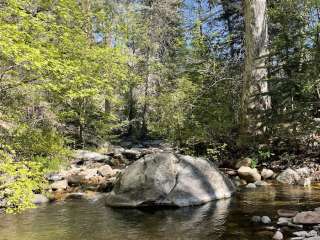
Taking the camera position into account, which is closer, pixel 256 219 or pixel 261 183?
pixel 256 219

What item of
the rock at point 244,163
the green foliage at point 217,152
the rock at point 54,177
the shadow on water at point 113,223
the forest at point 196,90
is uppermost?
the forest at point 196,90

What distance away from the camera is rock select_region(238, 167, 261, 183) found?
34.8ft

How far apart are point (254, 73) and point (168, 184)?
19.0ft

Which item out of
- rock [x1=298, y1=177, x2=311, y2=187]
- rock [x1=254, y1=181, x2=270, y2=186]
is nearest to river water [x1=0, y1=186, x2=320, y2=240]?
rock [x1=298, y1=177, x2=311, y2=187]

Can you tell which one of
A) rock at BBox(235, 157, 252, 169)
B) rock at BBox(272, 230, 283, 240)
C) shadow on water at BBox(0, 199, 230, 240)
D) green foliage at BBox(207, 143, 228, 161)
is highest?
green foliage at BBox(207, 143, 228, 161)

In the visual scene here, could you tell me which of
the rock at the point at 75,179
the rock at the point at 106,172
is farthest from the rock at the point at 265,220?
the rock at the point at 106,172

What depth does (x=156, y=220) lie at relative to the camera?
23.8ft

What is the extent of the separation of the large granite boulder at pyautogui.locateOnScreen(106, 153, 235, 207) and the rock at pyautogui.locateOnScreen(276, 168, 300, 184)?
5.77ft

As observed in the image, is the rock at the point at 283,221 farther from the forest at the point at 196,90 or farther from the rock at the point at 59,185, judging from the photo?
the rock at the point at 59,185

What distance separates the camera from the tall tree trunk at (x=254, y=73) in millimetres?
12609

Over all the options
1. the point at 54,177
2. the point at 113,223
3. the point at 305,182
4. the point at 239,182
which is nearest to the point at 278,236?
the point at 113,223

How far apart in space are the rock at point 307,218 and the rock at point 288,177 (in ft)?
12.5

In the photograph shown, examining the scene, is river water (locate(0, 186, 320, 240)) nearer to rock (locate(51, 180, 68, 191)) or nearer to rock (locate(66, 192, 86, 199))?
rock (locate(66, 192, 86, 199))

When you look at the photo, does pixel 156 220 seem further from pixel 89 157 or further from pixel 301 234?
pixel 89 157
